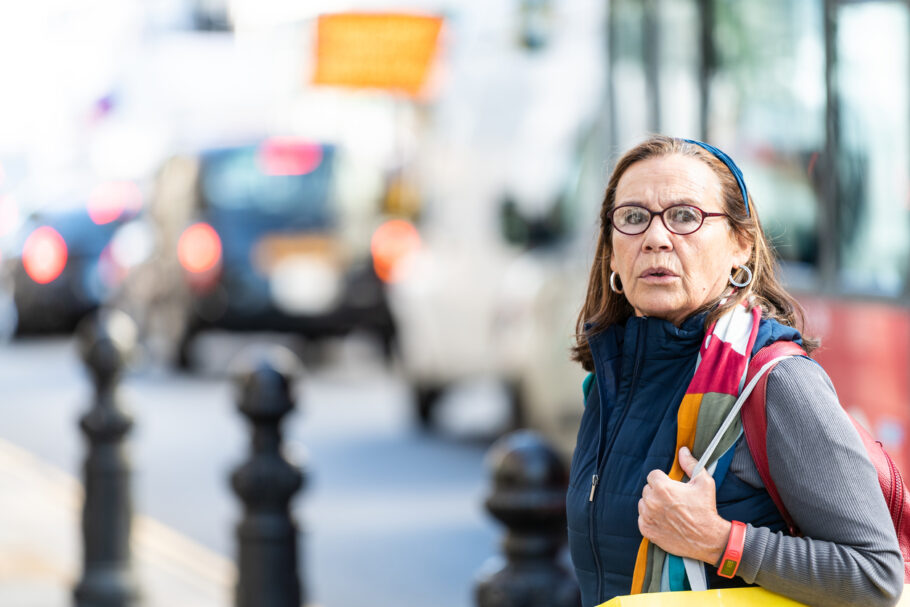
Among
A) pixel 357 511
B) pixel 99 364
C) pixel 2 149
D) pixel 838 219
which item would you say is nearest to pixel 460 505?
pixel 357 511

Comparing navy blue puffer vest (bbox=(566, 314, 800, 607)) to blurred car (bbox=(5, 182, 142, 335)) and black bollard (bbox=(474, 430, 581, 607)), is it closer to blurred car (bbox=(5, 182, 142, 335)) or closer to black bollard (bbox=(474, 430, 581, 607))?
black bollard (bbox=(474, 430, 581, 607))

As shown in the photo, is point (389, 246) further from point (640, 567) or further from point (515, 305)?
point (640, 567)

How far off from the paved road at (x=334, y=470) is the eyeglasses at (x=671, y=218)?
3043 millimetres

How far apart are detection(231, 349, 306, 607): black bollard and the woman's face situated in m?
2.79

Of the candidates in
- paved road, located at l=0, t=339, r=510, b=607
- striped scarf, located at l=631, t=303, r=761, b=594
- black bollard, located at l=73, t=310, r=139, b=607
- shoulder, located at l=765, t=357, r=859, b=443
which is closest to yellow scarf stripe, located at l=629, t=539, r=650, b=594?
→ striped scarf, located at l=631, t=303, r=761, b=594

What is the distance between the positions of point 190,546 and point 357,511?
1.16m

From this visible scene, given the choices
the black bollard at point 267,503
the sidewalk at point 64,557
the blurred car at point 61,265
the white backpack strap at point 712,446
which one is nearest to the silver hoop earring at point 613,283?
the white backpack strap at point 712,446

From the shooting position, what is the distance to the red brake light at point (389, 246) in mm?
13969

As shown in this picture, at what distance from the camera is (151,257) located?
15.6 metres

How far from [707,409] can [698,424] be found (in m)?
0.02

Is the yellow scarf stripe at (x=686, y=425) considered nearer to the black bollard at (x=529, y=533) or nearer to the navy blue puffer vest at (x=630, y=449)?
the navy blue puffer vest at (x=630, y=449)

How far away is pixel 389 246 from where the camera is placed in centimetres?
1399

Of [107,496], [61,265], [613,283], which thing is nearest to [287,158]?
[61,265]

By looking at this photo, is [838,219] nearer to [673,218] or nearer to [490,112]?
[673,218]
